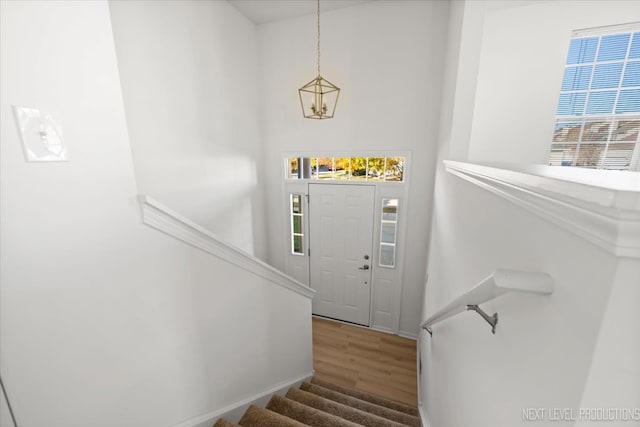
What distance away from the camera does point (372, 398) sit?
2.62 meters

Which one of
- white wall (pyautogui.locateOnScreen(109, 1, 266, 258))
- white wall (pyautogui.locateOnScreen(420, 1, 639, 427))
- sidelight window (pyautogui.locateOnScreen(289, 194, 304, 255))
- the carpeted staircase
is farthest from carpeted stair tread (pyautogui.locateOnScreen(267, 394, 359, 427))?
sidelight window (pyautogui.locateOnScreen(289, 194, 304, 255))

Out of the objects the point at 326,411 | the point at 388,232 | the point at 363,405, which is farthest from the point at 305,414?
the point at 388,232

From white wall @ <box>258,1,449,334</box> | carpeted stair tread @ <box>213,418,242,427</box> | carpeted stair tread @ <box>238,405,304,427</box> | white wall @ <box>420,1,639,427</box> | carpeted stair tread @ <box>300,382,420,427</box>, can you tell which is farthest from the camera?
white wall @ <box>258,1,449,334</box>

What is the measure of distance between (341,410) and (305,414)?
35 cm

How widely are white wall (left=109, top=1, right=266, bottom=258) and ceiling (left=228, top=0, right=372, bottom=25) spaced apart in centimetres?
13

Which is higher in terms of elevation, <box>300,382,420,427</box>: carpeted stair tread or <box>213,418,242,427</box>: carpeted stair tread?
<box>213,418,242,427</box>: carpeted stair tread

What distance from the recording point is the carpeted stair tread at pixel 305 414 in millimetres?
1854

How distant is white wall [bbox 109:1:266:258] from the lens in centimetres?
208

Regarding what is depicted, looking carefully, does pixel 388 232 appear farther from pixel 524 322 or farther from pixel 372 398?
pixel 524 322

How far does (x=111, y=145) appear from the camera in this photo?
3.33ft

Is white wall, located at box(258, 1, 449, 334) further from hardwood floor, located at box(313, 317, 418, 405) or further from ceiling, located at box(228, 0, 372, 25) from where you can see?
hardwood floor, located at box(313, 317, 418, 405)

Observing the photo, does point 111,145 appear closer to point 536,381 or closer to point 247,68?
point 536,381

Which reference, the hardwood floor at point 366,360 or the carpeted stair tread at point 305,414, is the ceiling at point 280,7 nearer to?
the carpeted stair tread at point 305,414

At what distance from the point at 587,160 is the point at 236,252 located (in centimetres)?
276
